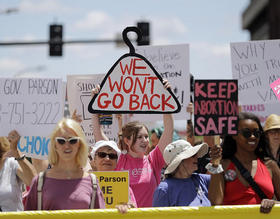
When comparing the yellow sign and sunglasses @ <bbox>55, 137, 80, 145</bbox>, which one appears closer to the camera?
sunglasses @ <bbox>55, 137, 80, 145</bbox>

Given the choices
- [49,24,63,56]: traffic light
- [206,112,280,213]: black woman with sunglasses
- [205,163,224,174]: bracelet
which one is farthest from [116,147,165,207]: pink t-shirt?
[49,24,63,56]: traffic light

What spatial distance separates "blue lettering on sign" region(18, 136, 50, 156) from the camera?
18.6ft

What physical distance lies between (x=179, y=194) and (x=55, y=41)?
14.6m

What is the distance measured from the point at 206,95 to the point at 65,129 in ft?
3.88

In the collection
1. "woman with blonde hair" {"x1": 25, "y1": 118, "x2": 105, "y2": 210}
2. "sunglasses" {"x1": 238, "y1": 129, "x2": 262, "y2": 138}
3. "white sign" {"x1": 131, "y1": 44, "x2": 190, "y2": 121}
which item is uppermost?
"white sign" {"x1": 131, "y1": 44, "x2": 190, "y2": 121}

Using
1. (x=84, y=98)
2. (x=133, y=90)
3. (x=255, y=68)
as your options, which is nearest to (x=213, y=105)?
(x=133, y=90)

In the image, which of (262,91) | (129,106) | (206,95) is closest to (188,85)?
(262,91)

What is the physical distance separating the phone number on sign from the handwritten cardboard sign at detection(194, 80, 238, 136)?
5.91 feet

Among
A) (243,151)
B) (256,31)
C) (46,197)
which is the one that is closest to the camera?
(46,197)

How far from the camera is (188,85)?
20.2 ft

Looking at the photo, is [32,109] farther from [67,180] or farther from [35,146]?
[67,180]

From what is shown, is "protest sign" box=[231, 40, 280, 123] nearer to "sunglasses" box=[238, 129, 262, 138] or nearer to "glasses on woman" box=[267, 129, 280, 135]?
"glasses on woman" box=[267, 129, 280, 135]

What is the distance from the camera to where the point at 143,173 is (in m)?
4.84

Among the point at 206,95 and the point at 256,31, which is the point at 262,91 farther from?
the point at 256,31
